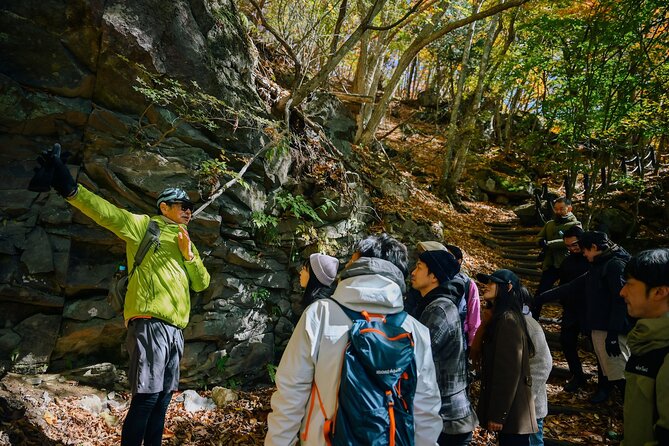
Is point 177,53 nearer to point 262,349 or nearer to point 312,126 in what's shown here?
point 312,126

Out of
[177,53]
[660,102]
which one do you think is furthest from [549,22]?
[177,53]

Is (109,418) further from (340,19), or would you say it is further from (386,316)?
(340,19)

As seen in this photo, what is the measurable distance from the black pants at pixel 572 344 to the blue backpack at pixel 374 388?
4334 millimetres

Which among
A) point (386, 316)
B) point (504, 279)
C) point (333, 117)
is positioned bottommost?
point (386, 316)

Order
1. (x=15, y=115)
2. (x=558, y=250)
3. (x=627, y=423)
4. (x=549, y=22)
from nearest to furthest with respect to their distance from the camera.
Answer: (x=627, y=423) → (x=15, y=115) → (x=558, y=250) → (x=549, y=22)

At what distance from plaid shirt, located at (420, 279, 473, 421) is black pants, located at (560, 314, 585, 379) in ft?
10.8

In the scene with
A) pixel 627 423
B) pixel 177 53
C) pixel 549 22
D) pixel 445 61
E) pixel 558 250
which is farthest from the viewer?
pixel 445 61

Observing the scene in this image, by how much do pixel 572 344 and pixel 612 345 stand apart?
1.14 metres

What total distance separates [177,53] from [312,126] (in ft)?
10.2

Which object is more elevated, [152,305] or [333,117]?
[333,117]

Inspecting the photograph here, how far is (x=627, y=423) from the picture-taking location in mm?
1910

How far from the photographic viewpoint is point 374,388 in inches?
71.5

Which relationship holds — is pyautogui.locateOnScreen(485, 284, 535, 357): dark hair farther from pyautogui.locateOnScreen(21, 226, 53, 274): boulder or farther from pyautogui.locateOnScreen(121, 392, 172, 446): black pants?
pyautogui.locateOnScreen(21, 226, 53, 274): boulder

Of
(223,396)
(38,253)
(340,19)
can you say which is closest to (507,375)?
(223,396)
